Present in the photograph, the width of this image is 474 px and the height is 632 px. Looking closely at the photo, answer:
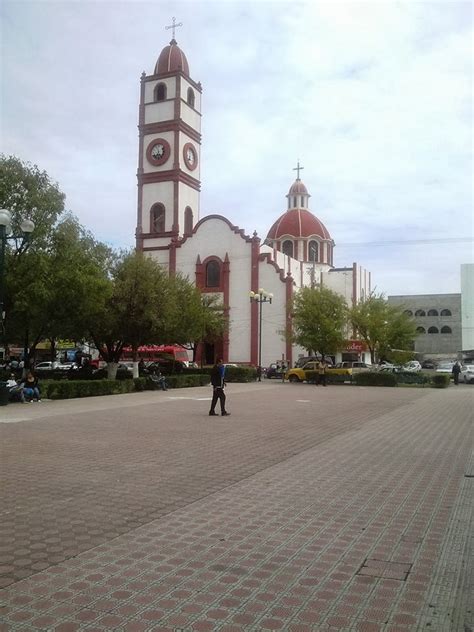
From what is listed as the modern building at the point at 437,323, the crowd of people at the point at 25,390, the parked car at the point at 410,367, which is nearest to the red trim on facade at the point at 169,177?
the parked car at the point at 410,367

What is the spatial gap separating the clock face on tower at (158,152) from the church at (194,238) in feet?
0.31

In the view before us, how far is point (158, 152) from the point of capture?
5606 centimetres

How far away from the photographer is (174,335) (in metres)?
35.3

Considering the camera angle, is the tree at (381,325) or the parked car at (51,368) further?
the tree at (381,325)

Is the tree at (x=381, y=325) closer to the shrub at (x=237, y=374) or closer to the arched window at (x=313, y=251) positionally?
the shrub at (x=237, y=374)

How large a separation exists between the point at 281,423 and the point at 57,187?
1420 centimetres

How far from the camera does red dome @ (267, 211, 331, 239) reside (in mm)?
68188

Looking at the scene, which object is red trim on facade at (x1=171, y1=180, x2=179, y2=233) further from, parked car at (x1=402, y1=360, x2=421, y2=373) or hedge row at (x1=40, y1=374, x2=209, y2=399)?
hedge row at (x1=40, y1=374, x2=209, y2=399)

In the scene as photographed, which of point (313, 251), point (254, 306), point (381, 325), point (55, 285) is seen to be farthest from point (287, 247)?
point (55, 285)

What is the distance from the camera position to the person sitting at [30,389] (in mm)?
20875

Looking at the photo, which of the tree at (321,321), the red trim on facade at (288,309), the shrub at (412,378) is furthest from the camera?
the red trim on facade at (288,309)

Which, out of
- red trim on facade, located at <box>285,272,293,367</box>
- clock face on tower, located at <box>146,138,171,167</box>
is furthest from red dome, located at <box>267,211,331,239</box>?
clock face on tower, located at <box>146,138,171,167</box>

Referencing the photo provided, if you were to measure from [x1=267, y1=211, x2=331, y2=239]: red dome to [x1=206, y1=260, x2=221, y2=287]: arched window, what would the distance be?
51.2 feet

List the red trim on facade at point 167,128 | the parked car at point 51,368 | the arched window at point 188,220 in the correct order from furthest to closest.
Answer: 1. the arched window at point 188,220
2. the red trim on facade at point 167,128
3. the parked car at point 51,368
